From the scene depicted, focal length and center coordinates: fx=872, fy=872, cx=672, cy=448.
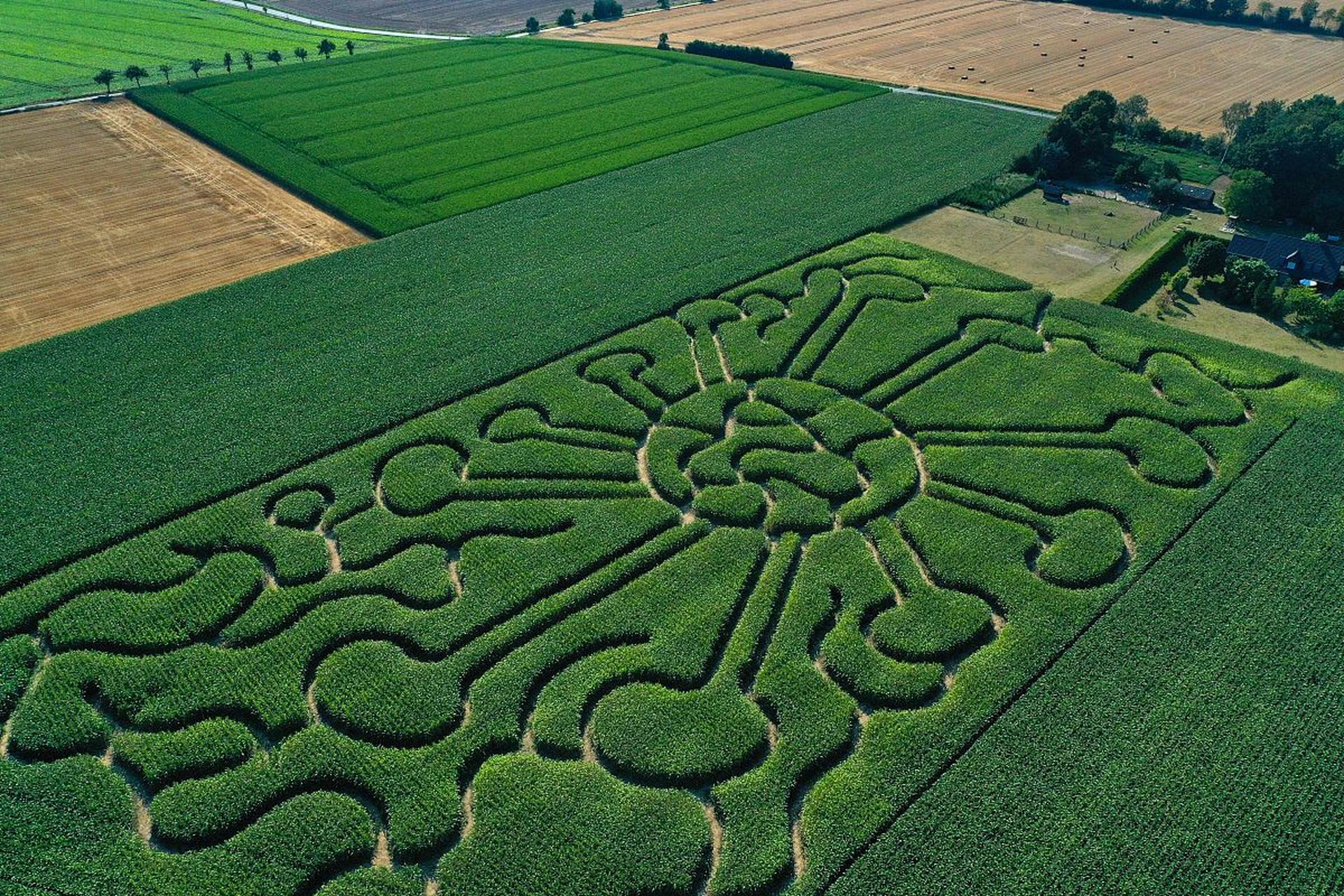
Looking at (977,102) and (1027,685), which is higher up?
(977,102)

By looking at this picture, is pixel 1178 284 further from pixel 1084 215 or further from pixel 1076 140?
pixel 1076 140

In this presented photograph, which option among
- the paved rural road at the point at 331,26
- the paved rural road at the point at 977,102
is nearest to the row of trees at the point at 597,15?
the paved rural road at the point at 331,26

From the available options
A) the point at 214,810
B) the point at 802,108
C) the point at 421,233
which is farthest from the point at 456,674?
the point at 802,108

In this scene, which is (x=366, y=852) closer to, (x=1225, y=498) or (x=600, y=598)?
(x=600, y=598)

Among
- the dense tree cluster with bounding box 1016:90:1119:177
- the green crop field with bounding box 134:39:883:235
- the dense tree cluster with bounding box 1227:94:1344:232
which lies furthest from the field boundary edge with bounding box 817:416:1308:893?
the green crop field with bounding box 134:39:883:235

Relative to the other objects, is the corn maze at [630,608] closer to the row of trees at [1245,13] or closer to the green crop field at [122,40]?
the green crop field at [122,40]

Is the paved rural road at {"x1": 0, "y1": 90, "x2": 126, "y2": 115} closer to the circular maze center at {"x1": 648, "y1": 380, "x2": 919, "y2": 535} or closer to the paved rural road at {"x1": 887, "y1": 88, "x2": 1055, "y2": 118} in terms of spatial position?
the paved rural road at {"x1": 887, "y1": 88, "x2": 1055, "y2": 118}

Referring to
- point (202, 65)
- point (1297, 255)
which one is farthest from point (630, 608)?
point (202, 65)
